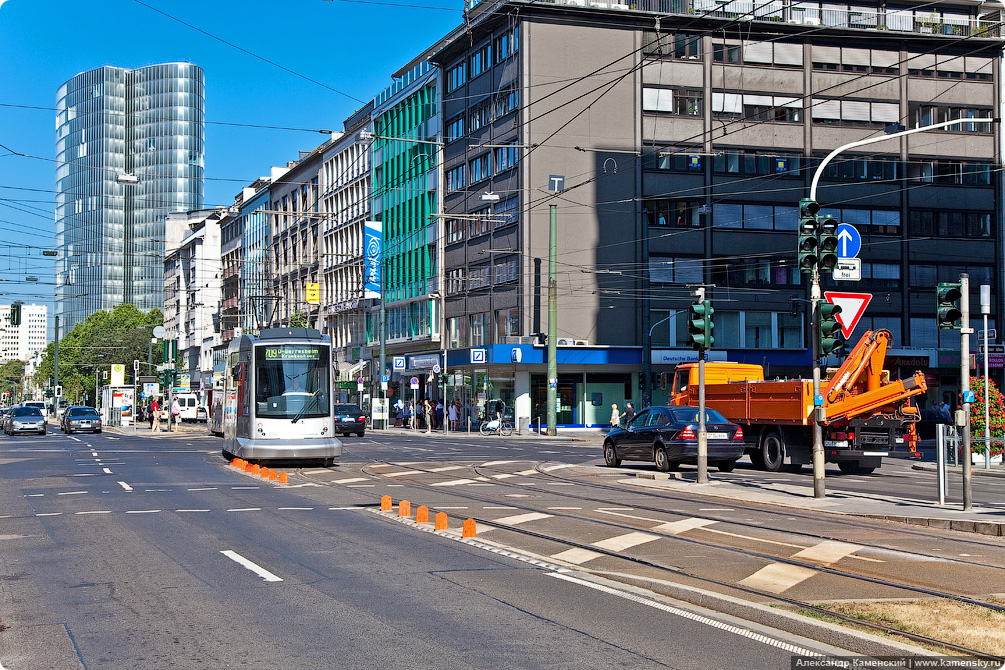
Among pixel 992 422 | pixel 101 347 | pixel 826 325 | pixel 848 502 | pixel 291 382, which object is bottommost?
pixel 848 502

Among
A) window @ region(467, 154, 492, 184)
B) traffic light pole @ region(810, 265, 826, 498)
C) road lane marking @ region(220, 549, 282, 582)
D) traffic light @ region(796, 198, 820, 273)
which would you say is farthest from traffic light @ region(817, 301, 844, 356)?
window @ region(467, 154, 492, 184)

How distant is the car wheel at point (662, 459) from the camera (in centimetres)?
2570

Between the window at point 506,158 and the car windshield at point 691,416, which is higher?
the window at point 506,158

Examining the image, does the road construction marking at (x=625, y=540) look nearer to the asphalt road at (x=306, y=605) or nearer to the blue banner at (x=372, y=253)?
the asphalt road at (x=306, y=605)

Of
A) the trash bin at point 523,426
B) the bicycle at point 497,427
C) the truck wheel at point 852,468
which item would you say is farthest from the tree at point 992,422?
the bicycle at point 497,427

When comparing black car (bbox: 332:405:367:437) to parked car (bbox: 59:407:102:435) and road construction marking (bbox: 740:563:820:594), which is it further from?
road construction marking (bbox: 740:563:820:594)

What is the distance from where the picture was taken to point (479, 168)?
62.6 meters

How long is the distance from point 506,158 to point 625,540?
47273mm

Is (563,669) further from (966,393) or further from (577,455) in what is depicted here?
(577,455)

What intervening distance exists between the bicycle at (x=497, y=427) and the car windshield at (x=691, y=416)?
29104mm

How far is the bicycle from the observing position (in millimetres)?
55156

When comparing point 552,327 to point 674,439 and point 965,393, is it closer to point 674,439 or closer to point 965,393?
point 674,439

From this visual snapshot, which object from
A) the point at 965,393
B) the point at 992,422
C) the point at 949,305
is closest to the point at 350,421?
the point at 992,422

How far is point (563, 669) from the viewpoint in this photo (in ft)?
22.5
